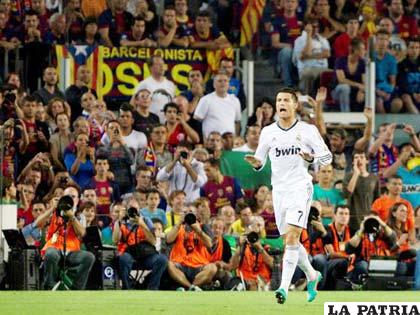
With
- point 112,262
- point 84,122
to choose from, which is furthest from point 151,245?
point 84,122

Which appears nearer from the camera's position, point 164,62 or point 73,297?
point 73,297

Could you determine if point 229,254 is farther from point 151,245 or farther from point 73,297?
point 73,297

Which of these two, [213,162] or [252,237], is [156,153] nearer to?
[213,162]

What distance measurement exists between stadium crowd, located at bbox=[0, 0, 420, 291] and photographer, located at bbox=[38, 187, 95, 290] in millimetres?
19

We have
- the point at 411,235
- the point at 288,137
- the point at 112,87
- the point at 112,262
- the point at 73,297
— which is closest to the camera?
the point at 288,137

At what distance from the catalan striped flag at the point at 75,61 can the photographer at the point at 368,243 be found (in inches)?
237

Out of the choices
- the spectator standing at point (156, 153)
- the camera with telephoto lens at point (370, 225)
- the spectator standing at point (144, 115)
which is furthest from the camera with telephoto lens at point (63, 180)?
the camera with telephoto lens at point (370, 225)

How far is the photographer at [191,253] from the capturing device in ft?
74.3

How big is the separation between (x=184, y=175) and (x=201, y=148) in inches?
26.3

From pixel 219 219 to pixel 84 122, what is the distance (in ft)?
10.2

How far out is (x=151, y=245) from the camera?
22.4 m

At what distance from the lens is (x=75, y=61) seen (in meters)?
26.7

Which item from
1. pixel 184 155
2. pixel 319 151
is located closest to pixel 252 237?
pixel 184 155

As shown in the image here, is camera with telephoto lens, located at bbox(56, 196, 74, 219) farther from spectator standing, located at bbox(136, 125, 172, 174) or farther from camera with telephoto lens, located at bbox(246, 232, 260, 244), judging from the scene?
spectator standing, located at bbox(136, 125, 172, 174)
